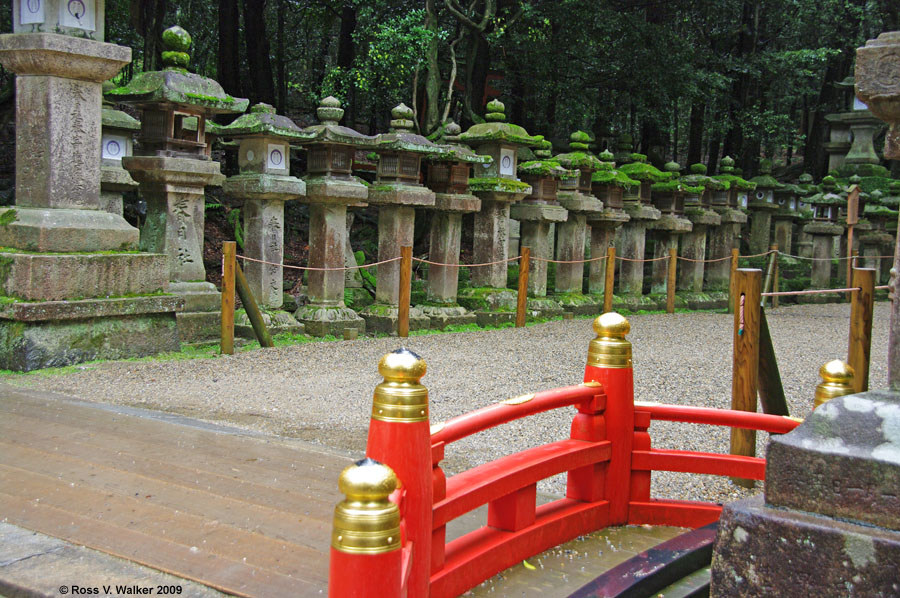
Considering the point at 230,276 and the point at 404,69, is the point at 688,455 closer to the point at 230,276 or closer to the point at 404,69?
the point at 230,276

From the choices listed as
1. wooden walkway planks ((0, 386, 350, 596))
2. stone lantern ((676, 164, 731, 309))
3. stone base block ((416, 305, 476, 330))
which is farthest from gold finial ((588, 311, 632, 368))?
stone lantern ((676, 164, 731, 309))

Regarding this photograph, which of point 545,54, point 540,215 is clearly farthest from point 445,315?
point 545,54

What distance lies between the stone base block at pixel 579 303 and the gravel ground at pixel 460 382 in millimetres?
1813

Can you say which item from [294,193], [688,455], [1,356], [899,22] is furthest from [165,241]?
[899,22]

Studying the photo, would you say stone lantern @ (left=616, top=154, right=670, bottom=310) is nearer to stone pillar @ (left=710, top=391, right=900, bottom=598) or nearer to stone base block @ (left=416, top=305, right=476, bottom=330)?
stone base block @ (left=416, top=305, right=476, bottom=330)

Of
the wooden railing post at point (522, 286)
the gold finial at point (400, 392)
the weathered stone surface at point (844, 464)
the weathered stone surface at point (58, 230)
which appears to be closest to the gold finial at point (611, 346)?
the gold finial at point (400, 392)

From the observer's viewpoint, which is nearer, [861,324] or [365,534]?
[365,534]

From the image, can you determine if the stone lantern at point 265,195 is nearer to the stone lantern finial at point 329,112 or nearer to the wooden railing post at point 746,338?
the stone lantern finial at point 329,112

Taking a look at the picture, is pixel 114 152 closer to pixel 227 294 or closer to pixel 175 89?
pixel 175 89

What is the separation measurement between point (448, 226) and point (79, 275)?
511cm

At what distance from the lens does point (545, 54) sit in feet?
53.7

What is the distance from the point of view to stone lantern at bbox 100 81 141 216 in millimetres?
10148

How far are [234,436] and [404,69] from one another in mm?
9927

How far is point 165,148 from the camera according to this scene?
845 cm
